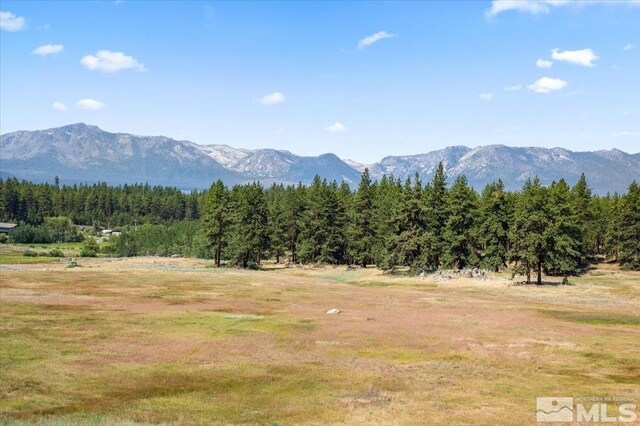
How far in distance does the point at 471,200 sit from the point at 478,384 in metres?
73.7

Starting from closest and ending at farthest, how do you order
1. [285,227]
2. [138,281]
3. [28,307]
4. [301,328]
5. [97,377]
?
[97,377]
[301,328]
[28,307]
[138,281]
[285,227]

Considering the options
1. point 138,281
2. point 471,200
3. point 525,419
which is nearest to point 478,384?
point 525,419

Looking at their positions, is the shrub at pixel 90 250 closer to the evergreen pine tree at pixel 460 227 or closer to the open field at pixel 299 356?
the open field at pixel 299 356

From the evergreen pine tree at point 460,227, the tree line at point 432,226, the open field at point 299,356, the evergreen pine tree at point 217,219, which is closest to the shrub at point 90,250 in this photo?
the tree line at point 432,226

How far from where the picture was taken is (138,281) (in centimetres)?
7456

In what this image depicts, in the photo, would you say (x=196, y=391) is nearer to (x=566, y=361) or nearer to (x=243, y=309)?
(x=566, y=361)

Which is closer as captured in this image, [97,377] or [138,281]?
[97,377]
